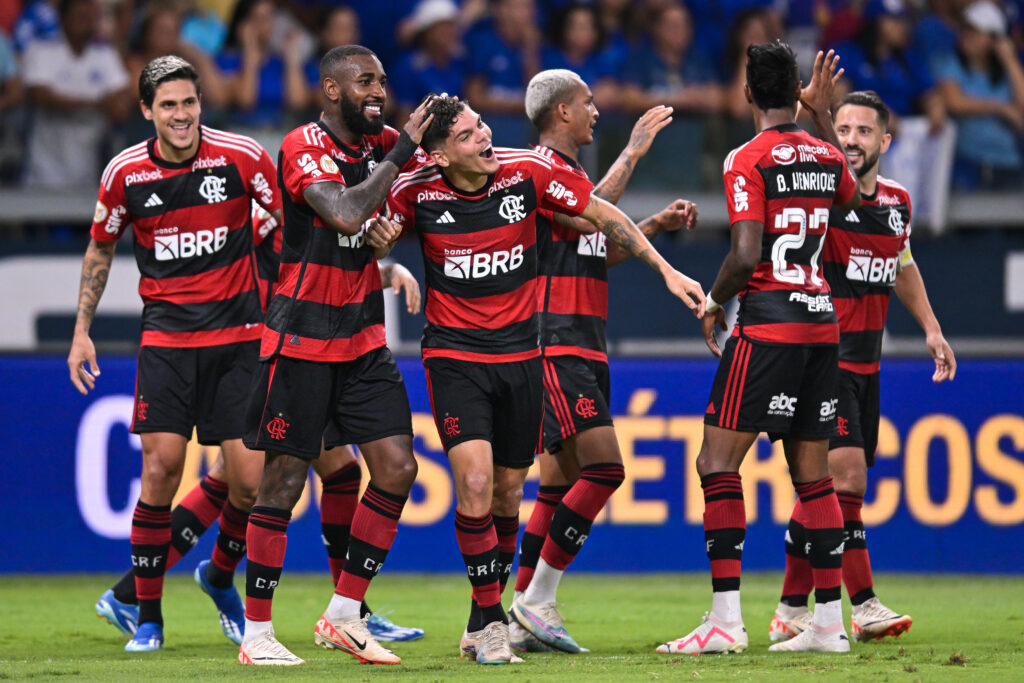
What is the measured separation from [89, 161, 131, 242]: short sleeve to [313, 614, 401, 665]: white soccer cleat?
7.34ft

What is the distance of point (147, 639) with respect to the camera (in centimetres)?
673

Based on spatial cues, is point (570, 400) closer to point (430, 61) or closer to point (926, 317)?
point (926, 317)

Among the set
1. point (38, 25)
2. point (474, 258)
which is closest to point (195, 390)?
point (474, 258)

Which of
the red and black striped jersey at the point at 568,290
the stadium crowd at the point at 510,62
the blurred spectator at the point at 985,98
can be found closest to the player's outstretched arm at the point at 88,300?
the red and black striped jersey at the point at 568,290

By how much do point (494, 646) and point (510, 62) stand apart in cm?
764

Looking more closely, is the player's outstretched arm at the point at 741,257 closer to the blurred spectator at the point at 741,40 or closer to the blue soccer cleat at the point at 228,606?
the blue soccer cleat at the point at 228,606

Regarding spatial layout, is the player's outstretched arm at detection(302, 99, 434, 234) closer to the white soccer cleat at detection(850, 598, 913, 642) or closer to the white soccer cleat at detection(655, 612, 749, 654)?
the white soccer cleat at detection(655, 612, 749, 654)

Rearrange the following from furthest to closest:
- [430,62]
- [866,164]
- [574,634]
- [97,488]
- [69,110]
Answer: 1. [430,62]
2. [69,110]
3. [97,488]
4. [574,634]
5. [866,164]

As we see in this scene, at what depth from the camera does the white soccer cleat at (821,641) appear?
20.7ft

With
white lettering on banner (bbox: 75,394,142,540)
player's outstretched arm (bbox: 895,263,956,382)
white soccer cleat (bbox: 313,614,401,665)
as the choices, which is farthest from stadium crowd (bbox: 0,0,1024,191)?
white soccer cleat (bbox: 313,614,401,665)

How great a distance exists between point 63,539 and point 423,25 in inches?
217

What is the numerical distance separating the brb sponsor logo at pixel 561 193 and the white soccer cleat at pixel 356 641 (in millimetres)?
2058

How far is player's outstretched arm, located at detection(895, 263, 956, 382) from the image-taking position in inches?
286

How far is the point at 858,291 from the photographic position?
23.6 feet
